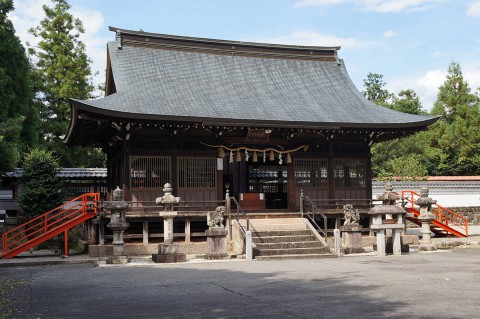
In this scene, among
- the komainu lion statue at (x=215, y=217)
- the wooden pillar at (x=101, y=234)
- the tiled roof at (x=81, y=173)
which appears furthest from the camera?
the tiled roof at (x=81, y=173)

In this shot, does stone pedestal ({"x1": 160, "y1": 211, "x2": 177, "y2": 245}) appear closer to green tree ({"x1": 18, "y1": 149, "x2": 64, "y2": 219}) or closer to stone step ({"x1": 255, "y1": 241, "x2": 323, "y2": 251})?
stone step ({"x1": 255, "y1": 241, "x2": 323, "y2": 251})

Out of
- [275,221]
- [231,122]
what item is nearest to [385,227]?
[275,221]

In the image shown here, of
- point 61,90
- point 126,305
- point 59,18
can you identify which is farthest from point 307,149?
point 59,18

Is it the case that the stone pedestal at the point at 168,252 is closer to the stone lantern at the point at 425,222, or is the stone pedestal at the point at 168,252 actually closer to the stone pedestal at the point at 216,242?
the stone pedestal at the point at 216,242

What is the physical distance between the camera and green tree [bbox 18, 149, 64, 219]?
2395 cm

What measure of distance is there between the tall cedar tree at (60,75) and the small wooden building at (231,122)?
33.4 feet

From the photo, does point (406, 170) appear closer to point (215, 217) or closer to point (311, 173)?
point (311, 173)

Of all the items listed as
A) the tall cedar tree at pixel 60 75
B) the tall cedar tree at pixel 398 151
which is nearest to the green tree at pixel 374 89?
the tall cedar tree at pixel 398 151

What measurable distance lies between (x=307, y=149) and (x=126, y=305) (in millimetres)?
15536

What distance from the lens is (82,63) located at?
38062 millimetres

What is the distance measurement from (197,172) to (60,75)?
Result: 62.0 ft

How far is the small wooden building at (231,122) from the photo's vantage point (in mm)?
21750

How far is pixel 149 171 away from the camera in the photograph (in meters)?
22.0

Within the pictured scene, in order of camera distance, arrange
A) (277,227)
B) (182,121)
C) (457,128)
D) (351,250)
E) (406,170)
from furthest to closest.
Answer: (457,128), (406,170), (182,121), (277,227), (351,250)
